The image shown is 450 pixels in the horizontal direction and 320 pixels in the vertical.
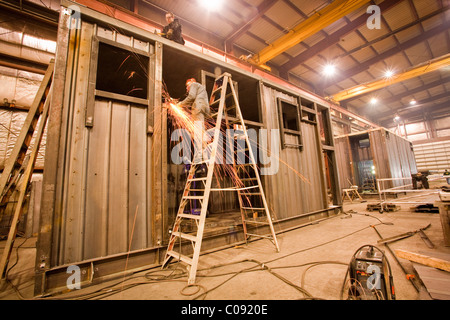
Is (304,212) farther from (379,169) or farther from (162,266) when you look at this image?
(379,169)

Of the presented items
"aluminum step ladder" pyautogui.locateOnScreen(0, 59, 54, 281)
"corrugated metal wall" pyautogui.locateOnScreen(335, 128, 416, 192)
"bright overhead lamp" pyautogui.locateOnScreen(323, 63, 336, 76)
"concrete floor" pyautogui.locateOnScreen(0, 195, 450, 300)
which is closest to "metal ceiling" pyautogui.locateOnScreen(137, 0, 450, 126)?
"bright overhead lamp" pyautogui.locateOnScreen(323, 63, 336, 76)

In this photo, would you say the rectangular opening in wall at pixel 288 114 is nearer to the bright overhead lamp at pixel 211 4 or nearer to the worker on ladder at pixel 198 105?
the worker on ladder at pixel 198 105

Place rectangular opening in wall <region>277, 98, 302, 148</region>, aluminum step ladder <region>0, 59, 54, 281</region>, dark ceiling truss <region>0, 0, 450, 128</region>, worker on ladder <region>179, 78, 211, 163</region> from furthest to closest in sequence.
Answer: dark ceiling truss <region>0, 0, 450, 128</region> < rectangular opening in wall <region>277, 98, 302, 148</region> < worker on ladder <region>179, 78, 211, 163</region> < aluminum step ladder <region>0, 59, 54, 281</region>

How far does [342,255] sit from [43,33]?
33.2 ft

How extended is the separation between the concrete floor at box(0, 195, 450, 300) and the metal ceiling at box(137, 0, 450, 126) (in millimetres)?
7551

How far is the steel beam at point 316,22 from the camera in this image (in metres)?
7.12

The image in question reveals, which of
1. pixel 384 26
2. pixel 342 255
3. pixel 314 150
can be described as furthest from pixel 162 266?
pixel 384 26

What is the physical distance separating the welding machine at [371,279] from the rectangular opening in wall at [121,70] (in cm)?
410

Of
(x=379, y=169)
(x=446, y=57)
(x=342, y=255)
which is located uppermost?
(x=446, y=57)

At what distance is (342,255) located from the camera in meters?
2.84

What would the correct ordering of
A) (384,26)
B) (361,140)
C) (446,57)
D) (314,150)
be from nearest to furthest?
(314,150) < (384,26) < (446,57) < (361,140)

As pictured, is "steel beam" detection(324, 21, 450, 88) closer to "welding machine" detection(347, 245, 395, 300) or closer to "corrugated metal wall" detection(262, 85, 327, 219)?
"corrugated metal wall" detection(262, 85, 327, 219)

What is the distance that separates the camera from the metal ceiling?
26.6 ft
